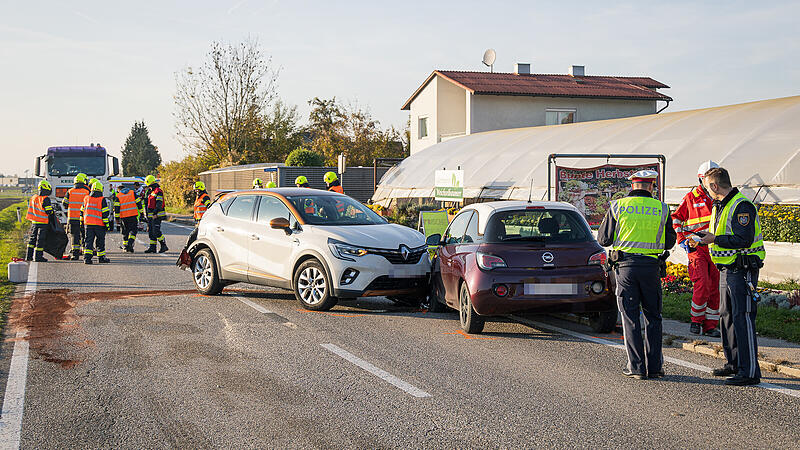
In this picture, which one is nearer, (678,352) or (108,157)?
(678,352)

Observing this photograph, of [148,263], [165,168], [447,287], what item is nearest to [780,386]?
[447,287]

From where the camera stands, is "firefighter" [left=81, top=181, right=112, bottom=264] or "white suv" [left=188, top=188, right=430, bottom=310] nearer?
"white suv" [left=188, top=188, right=430, bottom=310]

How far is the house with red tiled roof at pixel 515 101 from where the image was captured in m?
36.8

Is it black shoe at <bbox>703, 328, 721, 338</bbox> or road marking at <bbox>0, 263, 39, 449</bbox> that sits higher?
black shoe at <bbox>703, 328, 721, 338</bbox>

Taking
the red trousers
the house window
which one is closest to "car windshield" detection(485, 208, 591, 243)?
the red trousers

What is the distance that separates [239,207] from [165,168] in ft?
144

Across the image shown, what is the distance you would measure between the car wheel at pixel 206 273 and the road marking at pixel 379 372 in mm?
4207

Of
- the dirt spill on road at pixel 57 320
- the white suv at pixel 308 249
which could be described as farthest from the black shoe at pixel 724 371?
the dirt spill on road at pixel 57 320

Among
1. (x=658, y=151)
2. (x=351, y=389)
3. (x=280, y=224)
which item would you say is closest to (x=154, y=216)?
(x=280, y=224)

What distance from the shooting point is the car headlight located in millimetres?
9867

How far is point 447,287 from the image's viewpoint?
30.3 feet

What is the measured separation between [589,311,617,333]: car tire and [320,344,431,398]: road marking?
297cm

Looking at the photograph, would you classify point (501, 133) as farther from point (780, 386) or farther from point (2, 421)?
point (2, 421)

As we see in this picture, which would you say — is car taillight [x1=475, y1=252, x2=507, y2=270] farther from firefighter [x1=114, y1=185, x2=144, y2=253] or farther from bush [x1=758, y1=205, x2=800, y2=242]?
firefighter [x1=114, y1=185, x2=144, y2=253]
